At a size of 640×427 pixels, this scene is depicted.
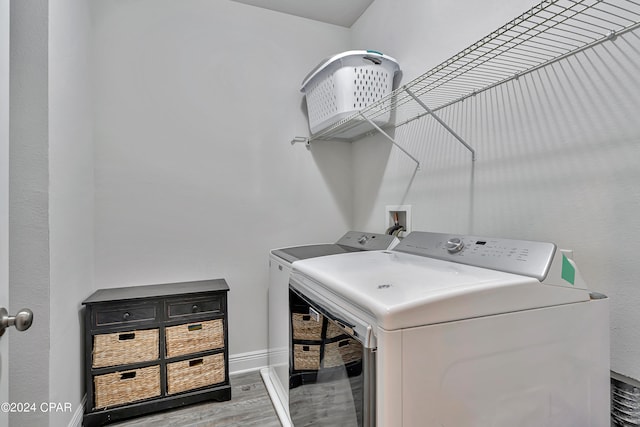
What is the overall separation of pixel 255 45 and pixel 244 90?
0.34 metres

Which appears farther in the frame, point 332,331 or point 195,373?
point 195,373

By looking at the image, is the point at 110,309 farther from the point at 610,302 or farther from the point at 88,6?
the point at 610,302

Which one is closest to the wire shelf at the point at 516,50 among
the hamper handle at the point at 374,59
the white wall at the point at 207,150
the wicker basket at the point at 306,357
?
the hamper handle at the point at 374,59

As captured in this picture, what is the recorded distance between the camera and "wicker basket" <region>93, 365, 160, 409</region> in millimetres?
1720

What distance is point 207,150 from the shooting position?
222 cm

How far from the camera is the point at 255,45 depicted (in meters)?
2.34

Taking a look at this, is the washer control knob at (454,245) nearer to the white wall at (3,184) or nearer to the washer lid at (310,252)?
the washer lid at (310,252)

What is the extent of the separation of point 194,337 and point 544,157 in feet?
6.41

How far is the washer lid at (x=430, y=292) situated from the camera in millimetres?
799

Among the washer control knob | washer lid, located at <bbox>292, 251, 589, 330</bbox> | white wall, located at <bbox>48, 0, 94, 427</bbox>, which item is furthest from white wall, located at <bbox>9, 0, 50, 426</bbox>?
the washer control knob

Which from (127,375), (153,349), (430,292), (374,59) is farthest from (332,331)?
(374,59)

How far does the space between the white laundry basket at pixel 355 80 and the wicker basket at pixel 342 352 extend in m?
1.31

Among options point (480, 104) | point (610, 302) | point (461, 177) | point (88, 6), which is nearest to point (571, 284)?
point (610, 302)

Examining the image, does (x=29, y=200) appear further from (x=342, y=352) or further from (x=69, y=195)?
(x=342, y=352)
